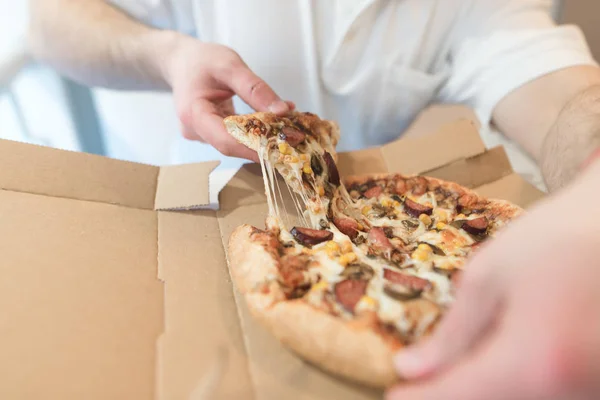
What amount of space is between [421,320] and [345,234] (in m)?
0.30

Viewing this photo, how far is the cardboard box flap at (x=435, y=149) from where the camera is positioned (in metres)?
1.27

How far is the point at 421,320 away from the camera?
2.20ft

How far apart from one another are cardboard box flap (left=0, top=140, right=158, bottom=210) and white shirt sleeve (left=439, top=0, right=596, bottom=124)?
933 millimetres

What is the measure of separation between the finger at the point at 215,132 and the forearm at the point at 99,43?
1.03 feet

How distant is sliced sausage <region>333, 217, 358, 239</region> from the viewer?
95cm

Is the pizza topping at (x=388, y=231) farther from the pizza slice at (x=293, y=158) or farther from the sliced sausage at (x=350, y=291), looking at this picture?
the sliced sausage at (x=350, y=291)

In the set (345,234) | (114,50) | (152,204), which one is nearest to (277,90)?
(114,50)

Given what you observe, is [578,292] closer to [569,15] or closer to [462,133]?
[462,133]

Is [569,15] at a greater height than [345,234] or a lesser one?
greater

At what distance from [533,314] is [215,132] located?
814 millimetres

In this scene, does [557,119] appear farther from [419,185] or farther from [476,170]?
[419,185]

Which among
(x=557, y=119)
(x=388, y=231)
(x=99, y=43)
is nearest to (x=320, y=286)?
(x=388, y=231)

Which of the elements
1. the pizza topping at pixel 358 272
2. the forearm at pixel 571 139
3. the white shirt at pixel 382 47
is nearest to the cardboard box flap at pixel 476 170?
the forearm at pixel 571 139

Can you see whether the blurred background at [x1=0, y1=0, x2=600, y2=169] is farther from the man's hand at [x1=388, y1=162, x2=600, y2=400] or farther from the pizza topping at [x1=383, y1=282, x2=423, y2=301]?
the man's hand at [x1=388, y1=162, x2=600, y2=400]
